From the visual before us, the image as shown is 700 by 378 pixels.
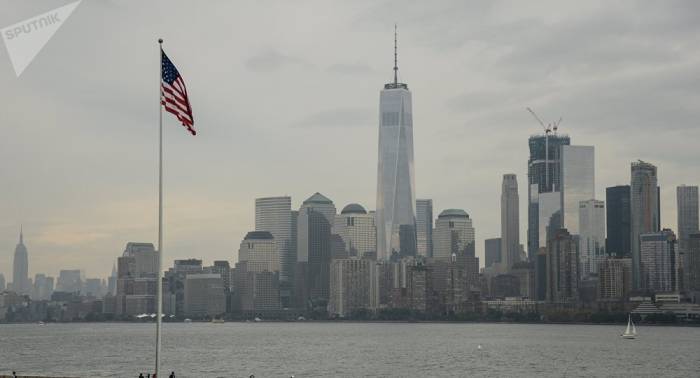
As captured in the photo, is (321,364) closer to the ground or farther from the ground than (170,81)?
closer to the ground

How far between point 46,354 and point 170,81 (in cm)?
15228

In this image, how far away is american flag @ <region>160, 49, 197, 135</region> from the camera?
193ft

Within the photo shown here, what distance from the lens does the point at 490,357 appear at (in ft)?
623

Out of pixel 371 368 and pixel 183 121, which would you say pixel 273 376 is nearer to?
pixel 371 368

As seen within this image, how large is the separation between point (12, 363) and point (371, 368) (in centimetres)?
5699

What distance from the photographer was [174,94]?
58938 mm

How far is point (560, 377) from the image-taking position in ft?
471

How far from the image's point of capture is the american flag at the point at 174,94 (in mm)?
58812

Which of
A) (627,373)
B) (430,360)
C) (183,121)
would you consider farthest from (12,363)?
(183,121)

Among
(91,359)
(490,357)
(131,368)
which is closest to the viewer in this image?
(131,368)

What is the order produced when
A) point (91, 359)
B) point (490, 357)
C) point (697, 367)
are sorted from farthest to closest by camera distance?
point (490, 357)
point (91, 359)
point (697, 367)

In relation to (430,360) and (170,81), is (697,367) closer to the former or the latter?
(430,360)

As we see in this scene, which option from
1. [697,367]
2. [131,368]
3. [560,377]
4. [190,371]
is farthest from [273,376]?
[697,367]

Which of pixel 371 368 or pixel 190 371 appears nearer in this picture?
pixel 190 371
